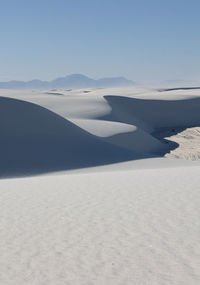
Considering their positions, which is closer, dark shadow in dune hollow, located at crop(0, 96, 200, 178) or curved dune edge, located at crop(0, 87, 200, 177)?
dark shadow in dune hollow, located at crop(0, 96, 200, 178)

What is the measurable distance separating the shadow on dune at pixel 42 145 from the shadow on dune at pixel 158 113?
45.3 ft

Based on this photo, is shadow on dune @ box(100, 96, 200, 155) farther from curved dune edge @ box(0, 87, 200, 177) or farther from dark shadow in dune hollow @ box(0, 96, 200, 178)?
dark shadow in dune hollow @ box(0, 96, 200, 178)

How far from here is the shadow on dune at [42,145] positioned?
1542cm

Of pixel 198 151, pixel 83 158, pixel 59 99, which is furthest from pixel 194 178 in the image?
pixel 59 99

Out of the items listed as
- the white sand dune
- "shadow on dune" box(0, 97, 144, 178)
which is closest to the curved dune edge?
"shadow on dune" box(0, 97, 144, 178)

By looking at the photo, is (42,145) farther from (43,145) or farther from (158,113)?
(158,113)

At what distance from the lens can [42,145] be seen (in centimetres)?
1786

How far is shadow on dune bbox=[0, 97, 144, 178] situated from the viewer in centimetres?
1542

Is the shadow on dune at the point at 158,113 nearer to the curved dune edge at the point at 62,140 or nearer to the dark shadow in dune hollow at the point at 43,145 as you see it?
the curved dune edge at the point at 62,140

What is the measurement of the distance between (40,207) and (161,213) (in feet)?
6.95

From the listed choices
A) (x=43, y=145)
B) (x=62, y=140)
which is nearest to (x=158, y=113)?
(x=62, y=140)

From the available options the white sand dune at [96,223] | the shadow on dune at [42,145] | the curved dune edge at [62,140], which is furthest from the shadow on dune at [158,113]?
the white sand dune at [96,223]

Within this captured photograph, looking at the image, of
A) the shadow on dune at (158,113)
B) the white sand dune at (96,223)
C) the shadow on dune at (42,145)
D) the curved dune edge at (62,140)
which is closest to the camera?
the white sand dune at (96,223)

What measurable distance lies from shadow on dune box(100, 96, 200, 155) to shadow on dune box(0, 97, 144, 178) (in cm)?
1380
